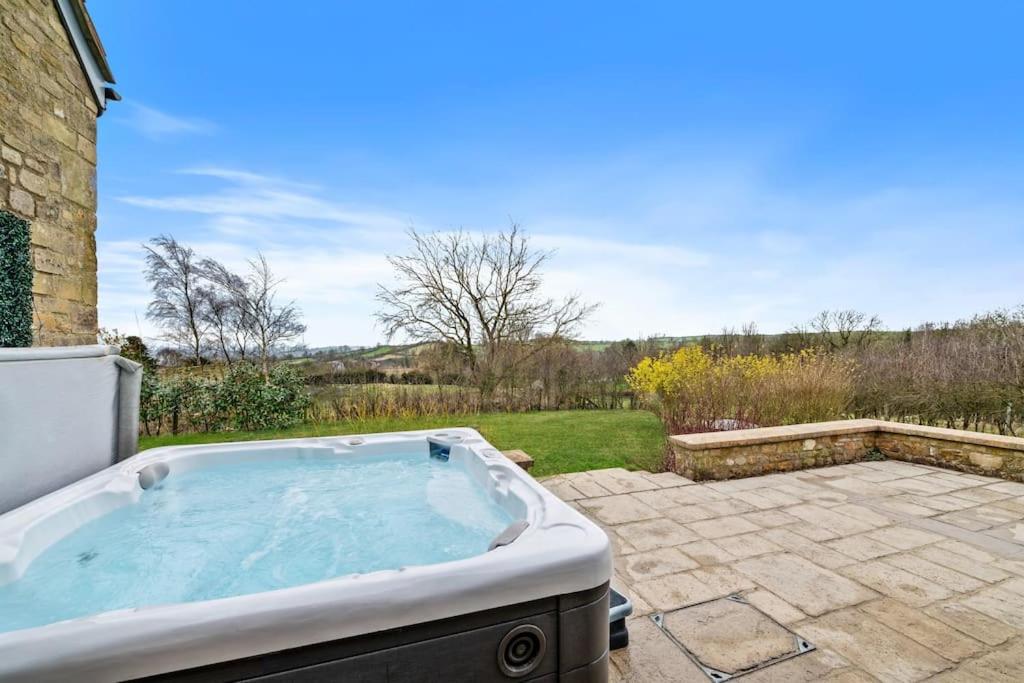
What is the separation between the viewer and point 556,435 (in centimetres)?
600

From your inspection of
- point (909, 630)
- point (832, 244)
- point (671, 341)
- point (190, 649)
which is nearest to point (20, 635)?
point (190, 649)

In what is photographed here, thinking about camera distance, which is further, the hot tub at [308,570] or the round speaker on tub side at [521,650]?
the round speaker on tub side at [521,650]

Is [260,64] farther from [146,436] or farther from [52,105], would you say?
[146,436]

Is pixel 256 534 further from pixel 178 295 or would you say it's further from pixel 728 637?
pixel 178 295

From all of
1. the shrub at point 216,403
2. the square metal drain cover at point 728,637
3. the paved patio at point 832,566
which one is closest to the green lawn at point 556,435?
the shrub at point 216,403

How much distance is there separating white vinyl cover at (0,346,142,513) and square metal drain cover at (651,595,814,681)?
2.90m

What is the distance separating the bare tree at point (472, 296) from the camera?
11969 millimetres

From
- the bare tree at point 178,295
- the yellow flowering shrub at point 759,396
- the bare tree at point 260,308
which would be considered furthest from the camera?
the bare tree at point 260,308

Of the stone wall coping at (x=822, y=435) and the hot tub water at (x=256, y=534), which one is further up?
the stone wall coping at (x=822, y=435)

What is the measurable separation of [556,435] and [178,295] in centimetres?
989

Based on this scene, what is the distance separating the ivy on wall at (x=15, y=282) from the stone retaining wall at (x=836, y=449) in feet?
17.7

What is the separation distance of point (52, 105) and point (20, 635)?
16.2 ft

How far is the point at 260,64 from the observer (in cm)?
562

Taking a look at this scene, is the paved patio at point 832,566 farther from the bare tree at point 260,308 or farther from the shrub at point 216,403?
the bare tree at point 260,308
